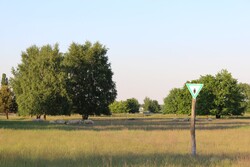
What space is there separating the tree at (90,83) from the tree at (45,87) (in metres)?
2.71

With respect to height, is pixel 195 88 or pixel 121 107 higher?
pixel 121 107

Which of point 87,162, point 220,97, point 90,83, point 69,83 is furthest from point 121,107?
point 87,162

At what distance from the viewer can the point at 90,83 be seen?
77.4 meters

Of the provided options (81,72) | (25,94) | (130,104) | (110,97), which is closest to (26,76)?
(25,94)

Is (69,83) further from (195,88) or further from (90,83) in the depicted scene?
(195,88)

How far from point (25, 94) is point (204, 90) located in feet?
153

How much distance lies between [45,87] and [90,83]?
8364 mm

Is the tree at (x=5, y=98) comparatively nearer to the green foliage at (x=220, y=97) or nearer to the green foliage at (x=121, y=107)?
the green foliage at (x=220, y=97)

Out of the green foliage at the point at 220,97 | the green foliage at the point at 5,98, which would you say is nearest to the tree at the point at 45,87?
the green foliage at the point at 5,98

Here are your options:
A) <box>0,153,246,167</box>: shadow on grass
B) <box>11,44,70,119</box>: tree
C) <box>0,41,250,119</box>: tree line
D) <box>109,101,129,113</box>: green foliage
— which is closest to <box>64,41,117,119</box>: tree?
<box>0,41,250,119</box>: tree line

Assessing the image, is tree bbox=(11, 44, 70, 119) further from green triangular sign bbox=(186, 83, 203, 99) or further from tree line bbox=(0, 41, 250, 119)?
green triangular sign bbox=(186, 83, 203, 99)

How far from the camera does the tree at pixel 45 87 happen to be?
7431cm

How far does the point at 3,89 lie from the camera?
303 ft

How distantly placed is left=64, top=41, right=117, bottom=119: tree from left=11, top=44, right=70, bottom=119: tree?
2707 millimetres
